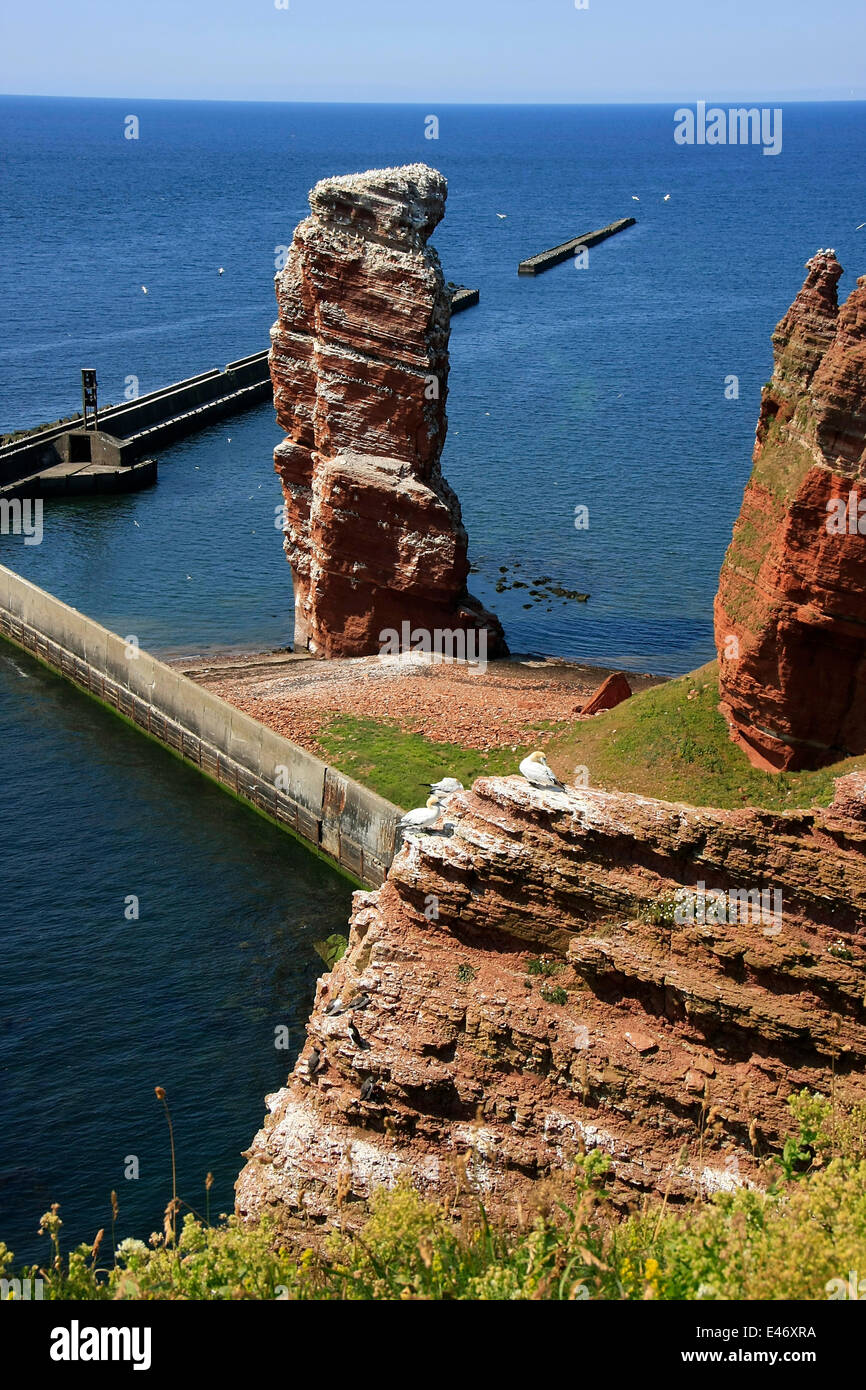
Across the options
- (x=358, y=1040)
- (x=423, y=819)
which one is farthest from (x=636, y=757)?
(x=358, y=1040)

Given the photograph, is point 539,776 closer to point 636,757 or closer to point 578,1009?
point 578,1009

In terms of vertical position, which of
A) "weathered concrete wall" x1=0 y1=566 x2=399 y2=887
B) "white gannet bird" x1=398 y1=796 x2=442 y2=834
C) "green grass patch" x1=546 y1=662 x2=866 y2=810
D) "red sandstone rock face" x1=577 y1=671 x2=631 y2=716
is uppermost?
"white gannet bird" x1=398 y1=796 x2=442 y2=834

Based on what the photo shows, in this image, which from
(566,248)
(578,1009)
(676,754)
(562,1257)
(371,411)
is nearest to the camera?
Result: (562,1257)

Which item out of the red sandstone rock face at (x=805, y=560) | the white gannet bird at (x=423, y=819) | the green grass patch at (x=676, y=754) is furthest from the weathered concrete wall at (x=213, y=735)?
the white gannet bird at (x=423, y=819)

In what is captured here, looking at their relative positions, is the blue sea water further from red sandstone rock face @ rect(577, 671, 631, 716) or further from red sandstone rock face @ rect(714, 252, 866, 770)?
red sandstone rock face @ rect(714, 252, 866, 770)

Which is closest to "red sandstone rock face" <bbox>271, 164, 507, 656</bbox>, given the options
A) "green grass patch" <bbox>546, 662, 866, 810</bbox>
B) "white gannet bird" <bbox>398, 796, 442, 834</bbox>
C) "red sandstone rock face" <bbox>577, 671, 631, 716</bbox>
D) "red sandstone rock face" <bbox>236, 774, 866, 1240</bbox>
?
"red sandstone rock face" <bbox>577, 671, 631, 716</bbox>

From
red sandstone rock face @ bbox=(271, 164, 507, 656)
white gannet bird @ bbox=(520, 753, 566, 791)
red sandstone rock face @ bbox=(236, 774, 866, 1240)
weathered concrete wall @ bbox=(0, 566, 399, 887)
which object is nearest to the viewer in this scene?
red sandstone rock face @ bbox=(236, 774, 866, 1240)
